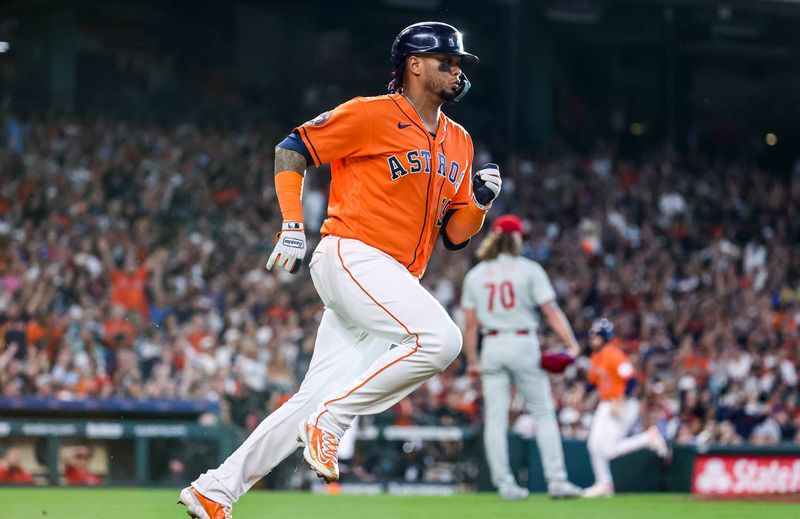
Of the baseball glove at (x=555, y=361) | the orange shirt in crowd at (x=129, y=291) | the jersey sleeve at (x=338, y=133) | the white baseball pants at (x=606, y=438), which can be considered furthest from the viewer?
the orange shirt in crowd at (x=129, y=291)

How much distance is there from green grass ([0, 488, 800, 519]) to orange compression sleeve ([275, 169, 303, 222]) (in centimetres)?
228

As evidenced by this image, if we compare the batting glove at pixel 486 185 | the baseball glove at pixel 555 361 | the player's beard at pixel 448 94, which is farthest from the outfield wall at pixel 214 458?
the player's beard at pixel 448 94

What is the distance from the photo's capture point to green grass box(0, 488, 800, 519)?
7.23 metres

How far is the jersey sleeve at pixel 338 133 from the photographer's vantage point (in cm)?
544

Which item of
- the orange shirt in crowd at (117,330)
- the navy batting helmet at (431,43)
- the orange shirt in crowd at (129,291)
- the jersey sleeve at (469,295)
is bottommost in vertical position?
the orange shirt in crowd at (117,330)

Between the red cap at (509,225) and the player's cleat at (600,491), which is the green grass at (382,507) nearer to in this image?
the player's cleat at (600,491)

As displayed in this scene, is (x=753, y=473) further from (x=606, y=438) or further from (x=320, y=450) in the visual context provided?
(x=320, y=450)

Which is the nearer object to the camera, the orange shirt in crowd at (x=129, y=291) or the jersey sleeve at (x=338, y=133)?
the jersey sleeve at (x=338, y=133)

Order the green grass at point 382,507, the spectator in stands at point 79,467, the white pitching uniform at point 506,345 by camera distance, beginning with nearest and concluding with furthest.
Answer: the green grass at point 382,507 → the white pitching uniform at point 506,345 → the spectator in stands at point 79,467

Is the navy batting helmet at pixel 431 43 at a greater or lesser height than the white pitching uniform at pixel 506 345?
greater

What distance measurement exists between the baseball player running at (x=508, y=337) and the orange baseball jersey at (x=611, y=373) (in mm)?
1889

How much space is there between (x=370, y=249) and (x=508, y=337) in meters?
4.40

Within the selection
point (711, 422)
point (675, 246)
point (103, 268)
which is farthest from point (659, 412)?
point (103, 268)

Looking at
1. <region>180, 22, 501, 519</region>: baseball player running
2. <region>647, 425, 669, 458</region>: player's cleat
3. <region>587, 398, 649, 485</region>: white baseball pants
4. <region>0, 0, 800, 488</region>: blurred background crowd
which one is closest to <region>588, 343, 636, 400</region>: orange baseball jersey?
<region>587, 398, 649, 485</region>: white baseball pants
